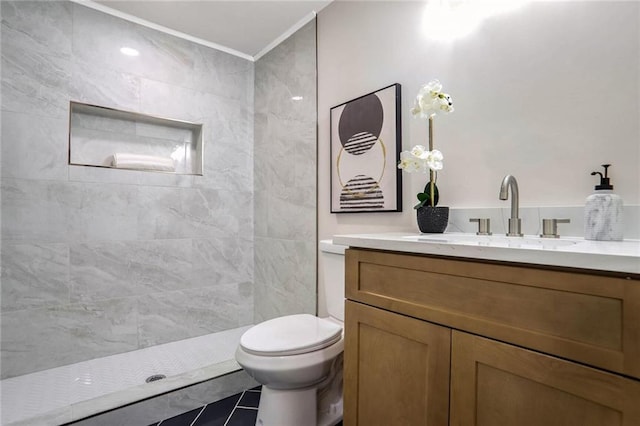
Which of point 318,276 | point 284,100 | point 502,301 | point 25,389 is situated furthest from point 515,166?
point 25,389

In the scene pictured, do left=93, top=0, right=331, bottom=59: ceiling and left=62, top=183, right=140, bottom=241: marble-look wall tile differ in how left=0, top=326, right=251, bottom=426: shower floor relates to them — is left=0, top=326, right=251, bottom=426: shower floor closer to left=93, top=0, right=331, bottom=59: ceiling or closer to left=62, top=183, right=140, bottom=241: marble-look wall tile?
left=62, top=183, right=140, bottom=241: marble-look wall tile

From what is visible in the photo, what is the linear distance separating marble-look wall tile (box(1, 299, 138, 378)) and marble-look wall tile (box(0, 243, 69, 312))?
6cm

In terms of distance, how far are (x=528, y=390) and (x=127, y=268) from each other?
88.5 inches

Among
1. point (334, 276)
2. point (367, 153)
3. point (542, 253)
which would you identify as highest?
point (367, 153)

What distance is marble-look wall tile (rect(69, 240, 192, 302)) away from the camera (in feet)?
6.64

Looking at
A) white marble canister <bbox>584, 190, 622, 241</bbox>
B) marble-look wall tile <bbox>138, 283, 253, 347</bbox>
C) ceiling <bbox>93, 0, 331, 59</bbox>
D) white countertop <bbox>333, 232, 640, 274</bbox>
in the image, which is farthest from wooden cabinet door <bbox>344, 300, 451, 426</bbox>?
ceiling <bbox>93, 0, 331, 59</bbox>

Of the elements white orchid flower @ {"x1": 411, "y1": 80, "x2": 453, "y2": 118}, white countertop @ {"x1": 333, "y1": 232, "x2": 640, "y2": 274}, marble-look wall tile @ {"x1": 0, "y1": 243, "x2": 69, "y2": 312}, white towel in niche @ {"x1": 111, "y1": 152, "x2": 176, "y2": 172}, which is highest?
white orchid flower @ {"x1": 411, "y1": 80, "x2": 453, "y2": 118}

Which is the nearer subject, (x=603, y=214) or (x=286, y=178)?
(x=603, y=214)

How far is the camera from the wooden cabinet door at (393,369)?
84 cm

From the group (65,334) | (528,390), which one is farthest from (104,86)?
(528,390)

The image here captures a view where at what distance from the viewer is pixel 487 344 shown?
0.75 meters

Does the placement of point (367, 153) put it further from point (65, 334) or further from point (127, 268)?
point (65, 334)

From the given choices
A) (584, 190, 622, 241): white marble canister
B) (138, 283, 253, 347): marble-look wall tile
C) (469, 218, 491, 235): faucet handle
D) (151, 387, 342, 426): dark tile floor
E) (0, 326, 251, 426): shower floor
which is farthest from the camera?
(138, 283, 253, 347): marble-look wall tile

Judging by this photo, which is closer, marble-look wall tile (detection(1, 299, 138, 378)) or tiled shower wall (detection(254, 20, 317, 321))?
Result: marble-look wall tile (detection(1, 299, 138, 378))
